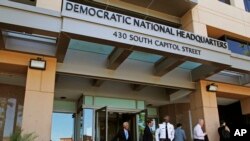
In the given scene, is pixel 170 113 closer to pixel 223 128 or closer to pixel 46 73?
pixel 223 128

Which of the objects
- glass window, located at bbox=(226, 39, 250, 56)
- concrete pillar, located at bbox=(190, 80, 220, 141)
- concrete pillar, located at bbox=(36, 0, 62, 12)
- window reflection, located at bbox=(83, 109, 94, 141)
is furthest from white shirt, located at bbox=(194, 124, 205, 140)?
concrete pillar, located at bbox=(36, 0, 62, 12)


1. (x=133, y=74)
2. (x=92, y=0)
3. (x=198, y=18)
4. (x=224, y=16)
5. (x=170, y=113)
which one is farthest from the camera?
(x=170, y=113)

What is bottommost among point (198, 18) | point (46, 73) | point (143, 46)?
point (46, 73)

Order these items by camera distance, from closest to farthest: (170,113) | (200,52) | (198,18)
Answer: (200,52) < (198,18) < (170,113)

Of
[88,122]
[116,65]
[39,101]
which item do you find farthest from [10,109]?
[116,65]

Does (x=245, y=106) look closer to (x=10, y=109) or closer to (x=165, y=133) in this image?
(x=165, y=133)

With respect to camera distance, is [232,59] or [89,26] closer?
[89,26]

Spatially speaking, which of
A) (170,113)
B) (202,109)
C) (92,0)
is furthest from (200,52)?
(170,113)

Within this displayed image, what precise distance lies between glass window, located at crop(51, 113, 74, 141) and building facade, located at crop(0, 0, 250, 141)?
5 cm

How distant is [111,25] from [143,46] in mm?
1218

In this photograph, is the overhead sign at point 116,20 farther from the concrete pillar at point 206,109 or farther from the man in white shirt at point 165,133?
the man in white shirt at point 165,133

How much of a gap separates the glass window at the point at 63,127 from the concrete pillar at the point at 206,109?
5.99 m

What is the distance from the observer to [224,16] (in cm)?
1424

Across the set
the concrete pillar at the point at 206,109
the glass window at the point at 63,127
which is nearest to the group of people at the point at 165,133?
the concrete pillar at the point at 206,109
